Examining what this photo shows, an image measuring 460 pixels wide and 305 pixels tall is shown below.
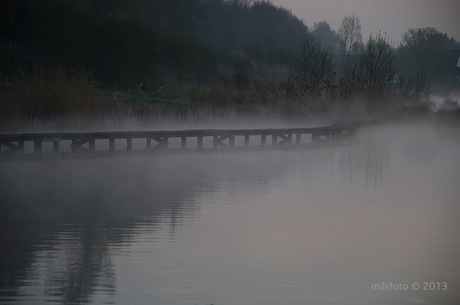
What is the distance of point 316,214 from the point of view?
17203mm

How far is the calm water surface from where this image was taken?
11297mm

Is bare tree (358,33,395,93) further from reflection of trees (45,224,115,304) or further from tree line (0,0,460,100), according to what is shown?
reflection of trees (45,224,115,304)

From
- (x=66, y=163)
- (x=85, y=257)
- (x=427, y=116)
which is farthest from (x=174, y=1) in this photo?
(x=85, y=257)

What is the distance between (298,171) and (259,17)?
81001 mm

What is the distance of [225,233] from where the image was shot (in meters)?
14.9

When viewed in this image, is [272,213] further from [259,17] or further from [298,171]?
[259,17]

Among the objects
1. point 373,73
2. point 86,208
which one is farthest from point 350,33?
point 86,208

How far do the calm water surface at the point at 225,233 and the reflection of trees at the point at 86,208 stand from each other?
0.03m

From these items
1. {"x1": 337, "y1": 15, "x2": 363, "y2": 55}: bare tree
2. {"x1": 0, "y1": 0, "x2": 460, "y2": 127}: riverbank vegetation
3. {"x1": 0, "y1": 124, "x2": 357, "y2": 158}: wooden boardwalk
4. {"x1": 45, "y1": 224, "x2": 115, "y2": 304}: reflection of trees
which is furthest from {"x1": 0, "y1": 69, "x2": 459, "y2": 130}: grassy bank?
{"x1": 337, "y1": 15, "x2": 363, "y2": 55}: bare tree

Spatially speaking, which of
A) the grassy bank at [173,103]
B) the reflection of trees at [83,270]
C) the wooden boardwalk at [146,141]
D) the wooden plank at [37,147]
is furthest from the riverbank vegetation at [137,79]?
the reflection of trees at [83,270]

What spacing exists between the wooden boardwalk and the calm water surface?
0.68 meters

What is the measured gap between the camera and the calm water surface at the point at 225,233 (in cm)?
1130

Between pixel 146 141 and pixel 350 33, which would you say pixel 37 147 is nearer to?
pixel 146 141

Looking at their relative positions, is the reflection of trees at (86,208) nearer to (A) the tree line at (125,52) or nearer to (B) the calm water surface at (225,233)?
(B) the calm water surface at (225,233)
